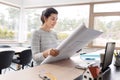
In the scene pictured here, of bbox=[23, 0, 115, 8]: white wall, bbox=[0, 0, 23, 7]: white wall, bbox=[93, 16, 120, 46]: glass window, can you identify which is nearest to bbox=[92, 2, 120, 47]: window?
bbox=[93, 16, 120, 46]: glass window

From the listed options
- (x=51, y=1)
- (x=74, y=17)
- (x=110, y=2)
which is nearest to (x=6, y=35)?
(x=51, y=1)

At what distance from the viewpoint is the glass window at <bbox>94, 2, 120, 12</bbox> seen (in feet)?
16.8

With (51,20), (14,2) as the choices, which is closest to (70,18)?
(14,2)

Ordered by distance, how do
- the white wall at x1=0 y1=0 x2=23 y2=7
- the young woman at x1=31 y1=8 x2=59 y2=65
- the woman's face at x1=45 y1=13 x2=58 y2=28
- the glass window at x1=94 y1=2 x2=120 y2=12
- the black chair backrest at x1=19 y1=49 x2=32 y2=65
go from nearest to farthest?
the young woman at x1=31 y1=8 x2=59 y2=65 < the woman's face at x1=45 y1=13 x2=58 y2=28 < the black chair backrest at x1=19 y1=49 x2=32 y2=65 < the glass window at x1=94 y1=2 x2=120 y2=12 < the white wall at x1=0 y1=0 x2=23 y2=7

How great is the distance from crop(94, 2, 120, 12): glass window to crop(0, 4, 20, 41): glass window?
3.15 m

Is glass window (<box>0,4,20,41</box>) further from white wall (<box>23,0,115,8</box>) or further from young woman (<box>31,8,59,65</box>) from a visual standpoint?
young woman (<box>31,8,59,65</box>)

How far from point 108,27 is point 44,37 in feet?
14.2

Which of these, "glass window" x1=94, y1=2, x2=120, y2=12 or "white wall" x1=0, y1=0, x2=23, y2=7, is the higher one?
"white wall" x1=0, y1=0, x2=23, y2=7

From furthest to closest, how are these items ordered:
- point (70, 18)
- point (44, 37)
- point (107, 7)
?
point (70, 18) → point (107, 7) → point (44, 37)

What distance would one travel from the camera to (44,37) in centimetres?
144

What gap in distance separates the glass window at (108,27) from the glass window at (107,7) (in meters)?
0.24

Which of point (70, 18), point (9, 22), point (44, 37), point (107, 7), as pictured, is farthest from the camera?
point (9, 22)

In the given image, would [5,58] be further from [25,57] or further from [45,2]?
[45,2]

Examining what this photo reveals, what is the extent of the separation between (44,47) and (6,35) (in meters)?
4.92
